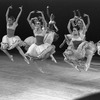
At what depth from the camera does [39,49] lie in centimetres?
606

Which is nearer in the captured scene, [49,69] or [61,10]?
[49,69]

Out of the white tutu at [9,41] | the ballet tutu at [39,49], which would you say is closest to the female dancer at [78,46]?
the ballet tutu at [39,49]

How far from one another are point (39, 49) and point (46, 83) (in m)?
0.84

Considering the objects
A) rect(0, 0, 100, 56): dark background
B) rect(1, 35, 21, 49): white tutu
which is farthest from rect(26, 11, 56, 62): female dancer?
rect(0, 0, 100, 56): dark background

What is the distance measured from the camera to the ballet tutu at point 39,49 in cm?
599

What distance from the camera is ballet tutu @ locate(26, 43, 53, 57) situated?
5.99 meters

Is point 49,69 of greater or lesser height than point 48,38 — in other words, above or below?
below

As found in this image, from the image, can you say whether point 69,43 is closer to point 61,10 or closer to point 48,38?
point 48,38

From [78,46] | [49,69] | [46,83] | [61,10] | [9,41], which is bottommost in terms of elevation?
[49,69]

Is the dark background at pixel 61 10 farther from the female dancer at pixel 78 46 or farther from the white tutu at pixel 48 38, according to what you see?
the female dancer at pixel 78 46

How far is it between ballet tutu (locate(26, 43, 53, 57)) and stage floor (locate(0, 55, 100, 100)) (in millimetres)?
571

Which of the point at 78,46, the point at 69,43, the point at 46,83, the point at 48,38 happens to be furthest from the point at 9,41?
the point at 78,46

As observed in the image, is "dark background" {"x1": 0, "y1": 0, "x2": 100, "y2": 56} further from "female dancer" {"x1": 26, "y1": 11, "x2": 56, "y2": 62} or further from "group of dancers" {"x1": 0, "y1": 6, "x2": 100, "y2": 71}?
"female dancer" {"x1": 26, "y1": 11, "x2": 56, "y2": 62}

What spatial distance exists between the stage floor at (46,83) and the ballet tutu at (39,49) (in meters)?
0.57
